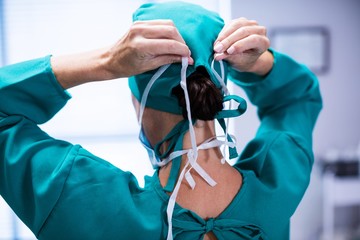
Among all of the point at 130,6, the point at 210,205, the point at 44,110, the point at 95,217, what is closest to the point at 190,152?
the point at 210,205

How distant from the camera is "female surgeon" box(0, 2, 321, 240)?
0.70m

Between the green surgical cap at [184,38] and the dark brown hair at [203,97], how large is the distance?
0.07ft

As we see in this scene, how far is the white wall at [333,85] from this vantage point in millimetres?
2988

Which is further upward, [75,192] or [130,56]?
[130,56]

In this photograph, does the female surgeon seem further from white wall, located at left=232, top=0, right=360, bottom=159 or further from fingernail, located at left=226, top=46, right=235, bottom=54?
white wall, located at left=232, top=0, right=360, bottom=159

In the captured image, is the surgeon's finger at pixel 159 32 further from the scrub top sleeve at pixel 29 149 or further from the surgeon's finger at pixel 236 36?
the scrub top sleeve at pixel 29 149

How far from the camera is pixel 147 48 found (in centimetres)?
61

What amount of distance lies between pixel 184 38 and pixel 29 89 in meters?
0.34

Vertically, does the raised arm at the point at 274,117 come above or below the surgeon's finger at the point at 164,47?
below

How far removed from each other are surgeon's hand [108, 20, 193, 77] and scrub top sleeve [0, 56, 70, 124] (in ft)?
0.57

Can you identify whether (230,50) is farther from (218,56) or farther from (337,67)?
(337,67)

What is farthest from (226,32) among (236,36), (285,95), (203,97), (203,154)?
(285,95)

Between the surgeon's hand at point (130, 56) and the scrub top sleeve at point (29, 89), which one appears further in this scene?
the scrub top sleeve at point (29, 89)

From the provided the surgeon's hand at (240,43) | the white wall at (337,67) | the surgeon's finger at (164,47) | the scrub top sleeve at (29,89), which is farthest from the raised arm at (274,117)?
the white wall at (337,67)
